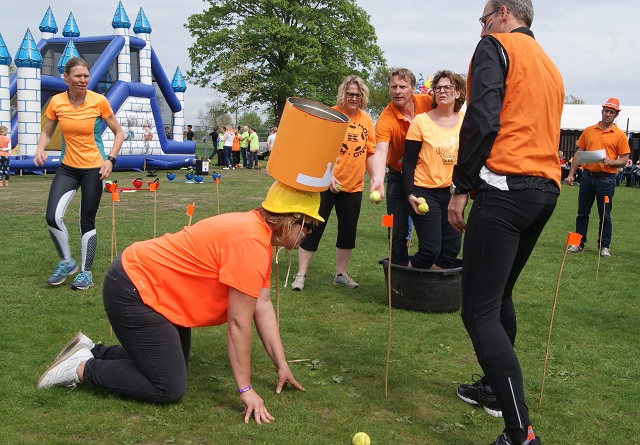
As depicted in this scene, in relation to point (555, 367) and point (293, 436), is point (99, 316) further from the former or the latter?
point (555, 367)

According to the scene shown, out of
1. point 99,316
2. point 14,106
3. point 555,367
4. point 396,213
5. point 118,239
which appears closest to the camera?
point 555,367

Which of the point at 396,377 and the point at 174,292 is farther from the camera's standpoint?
the point at 396,377

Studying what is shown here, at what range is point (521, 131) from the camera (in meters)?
3.23

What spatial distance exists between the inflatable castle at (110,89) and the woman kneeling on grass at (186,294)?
20029 mm

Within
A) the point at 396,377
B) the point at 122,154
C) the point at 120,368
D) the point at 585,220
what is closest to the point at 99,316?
the point at 120,368

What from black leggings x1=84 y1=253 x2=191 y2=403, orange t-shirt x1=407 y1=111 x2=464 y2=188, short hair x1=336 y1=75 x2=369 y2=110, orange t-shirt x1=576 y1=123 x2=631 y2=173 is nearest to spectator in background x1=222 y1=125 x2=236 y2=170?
orange t-shirt x1=576 y1=123 x2=631 y2=173

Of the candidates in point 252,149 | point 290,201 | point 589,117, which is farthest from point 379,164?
point 589,117

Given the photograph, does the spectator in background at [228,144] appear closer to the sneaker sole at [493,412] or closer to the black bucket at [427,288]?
the black bucket at [427,288]

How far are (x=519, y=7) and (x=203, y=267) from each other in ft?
6.91

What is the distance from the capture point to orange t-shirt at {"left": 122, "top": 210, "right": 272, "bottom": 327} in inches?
139

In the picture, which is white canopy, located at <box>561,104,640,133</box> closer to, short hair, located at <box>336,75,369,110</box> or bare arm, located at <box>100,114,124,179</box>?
short hair, located at <box>336,75,369,110</box>

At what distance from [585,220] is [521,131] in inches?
299

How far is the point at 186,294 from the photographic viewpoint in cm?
378

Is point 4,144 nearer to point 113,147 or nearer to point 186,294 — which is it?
point 113,147
